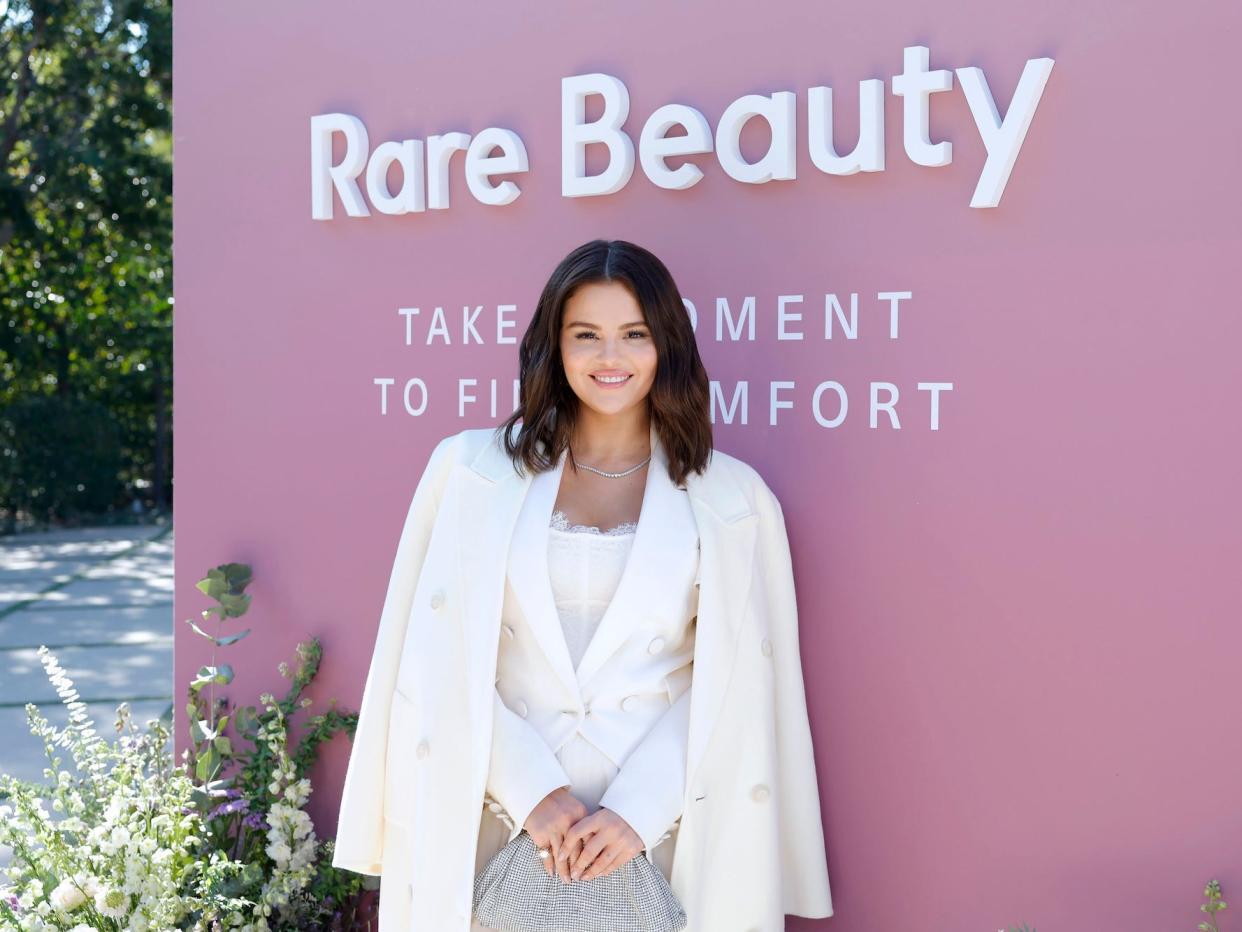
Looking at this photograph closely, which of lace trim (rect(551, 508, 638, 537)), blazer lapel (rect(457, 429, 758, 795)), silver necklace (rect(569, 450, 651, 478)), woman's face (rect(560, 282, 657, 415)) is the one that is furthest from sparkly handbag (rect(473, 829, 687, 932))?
woman's face (rect(560, 282, 657, 415))

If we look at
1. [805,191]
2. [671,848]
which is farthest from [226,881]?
[805,191]

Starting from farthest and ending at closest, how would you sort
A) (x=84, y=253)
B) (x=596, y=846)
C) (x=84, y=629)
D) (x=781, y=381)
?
1. (x=84, y=253)
2. (x=84, y=629)
3. (x=781, y=381)
4. (x=596, y=846)

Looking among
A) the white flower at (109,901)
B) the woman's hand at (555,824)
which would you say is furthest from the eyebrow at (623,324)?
the white flower at (109,901)

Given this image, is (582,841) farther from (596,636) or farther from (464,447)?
(464,447)

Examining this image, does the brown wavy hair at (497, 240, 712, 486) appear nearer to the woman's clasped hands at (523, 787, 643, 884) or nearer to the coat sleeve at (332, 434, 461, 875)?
the coat sleeve at (332, 434, 461, 875)

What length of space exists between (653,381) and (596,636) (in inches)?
18.7

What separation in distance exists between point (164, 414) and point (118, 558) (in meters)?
3.51

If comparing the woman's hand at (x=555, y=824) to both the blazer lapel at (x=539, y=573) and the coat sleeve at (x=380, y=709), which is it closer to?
the blazer lapel at (x=539, y=573)

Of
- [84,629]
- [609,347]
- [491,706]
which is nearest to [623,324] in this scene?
[609,347]

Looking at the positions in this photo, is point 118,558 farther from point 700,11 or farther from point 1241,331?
point 1241,331

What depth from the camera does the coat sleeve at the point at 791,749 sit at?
2.69m

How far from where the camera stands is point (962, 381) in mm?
2670

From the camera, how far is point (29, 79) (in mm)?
11711

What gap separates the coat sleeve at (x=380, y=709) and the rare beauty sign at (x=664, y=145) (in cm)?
75
